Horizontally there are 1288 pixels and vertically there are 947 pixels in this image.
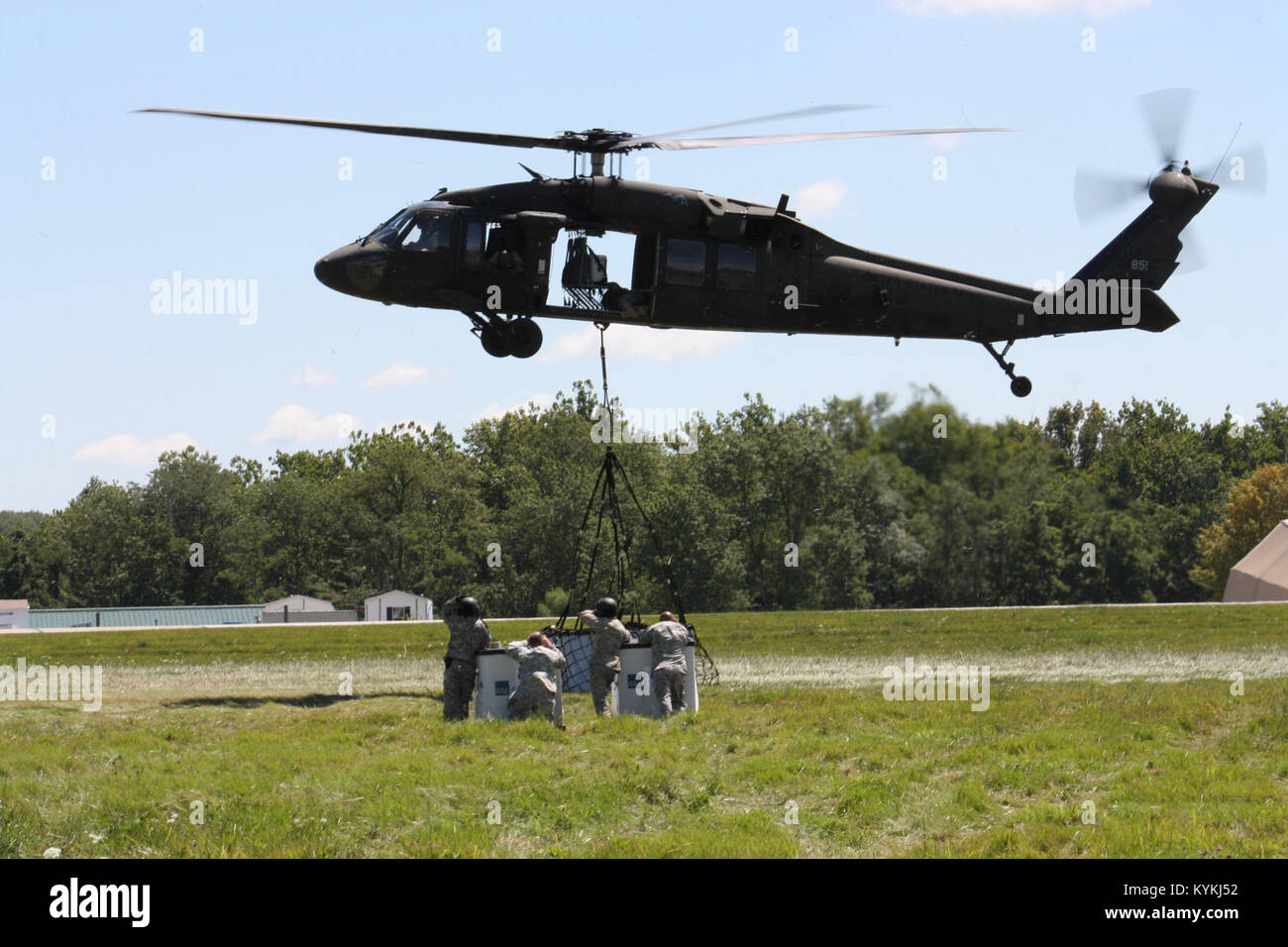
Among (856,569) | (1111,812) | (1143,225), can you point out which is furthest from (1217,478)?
(1111,812)

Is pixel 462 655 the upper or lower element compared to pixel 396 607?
upper

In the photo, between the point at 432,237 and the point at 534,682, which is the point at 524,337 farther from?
the point at 534,682

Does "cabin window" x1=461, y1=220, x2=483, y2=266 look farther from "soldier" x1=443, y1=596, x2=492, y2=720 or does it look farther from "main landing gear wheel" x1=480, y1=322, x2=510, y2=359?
"soldier" x1=443, y1=596, x2=492, y2=720

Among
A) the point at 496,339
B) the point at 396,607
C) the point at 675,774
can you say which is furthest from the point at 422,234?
the point at 396,607

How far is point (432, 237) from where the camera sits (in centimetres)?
2448

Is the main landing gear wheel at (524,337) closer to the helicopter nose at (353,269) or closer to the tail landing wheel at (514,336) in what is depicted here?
the tail landing wheel at (514,336)

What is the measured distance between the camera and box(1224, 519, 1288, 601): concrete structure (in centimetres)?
7200

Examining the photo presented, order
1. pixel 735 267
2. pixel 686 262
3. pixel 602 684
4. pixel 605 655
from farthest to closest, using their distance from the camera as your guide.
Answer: pixel 735 267 < pixel 686 262 < pixel 602 684 < pixel 605 655

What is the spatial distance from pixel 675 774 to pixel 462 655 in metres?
5.25

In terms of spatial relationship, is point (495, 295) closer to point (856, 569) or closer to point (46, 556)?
point (856, 569)

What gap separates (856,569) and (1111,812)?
2680 inches

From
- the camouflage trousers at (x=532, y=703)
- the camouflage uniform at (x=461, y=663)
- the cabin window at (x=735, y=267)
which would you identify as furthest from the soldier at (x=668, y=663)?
the cabin window at (x=735, y=267)

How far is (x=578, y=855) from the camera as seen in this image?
557 inches

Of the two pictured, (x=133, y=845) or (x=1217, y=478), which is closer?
(x=133, y=845)
